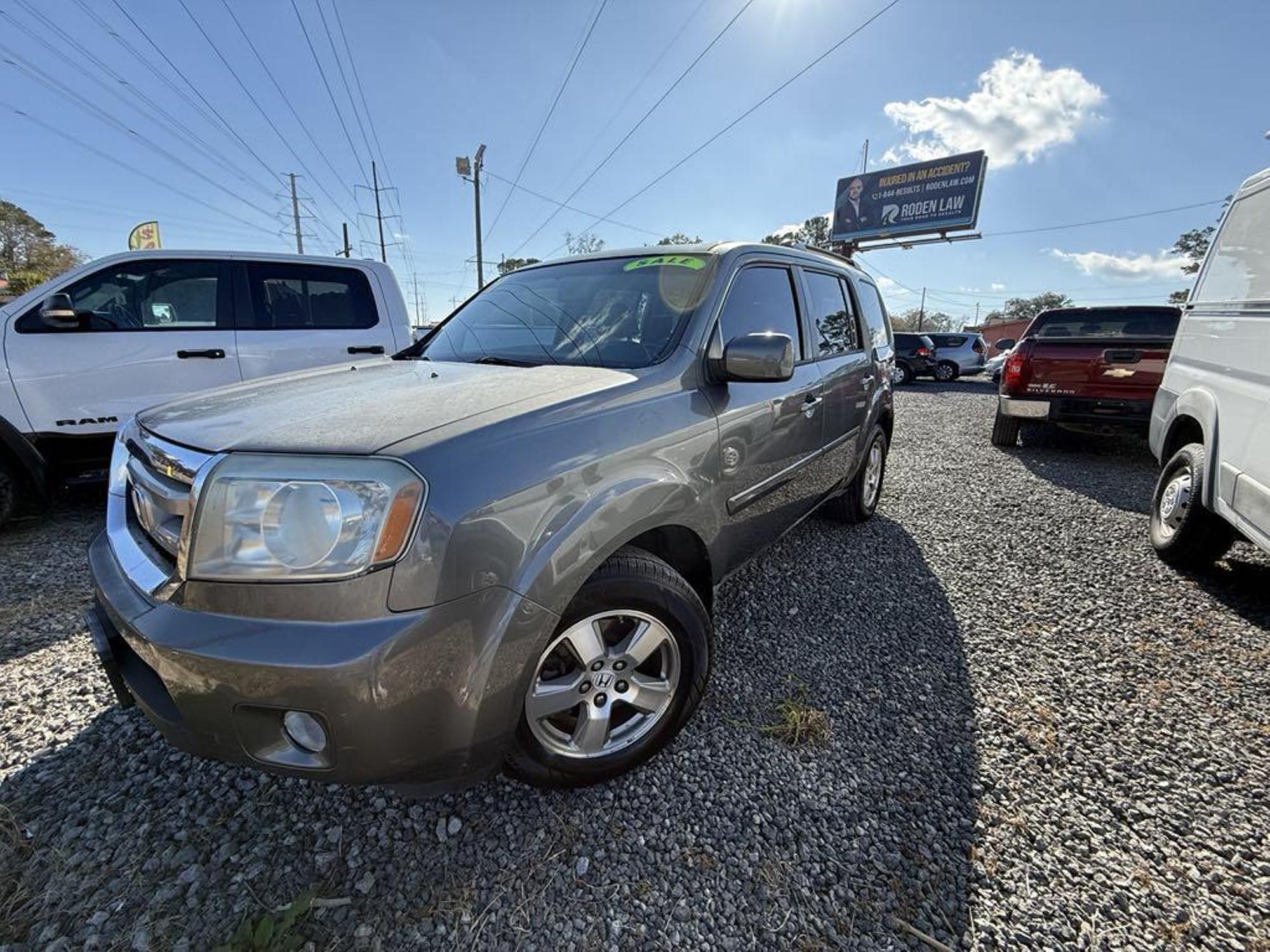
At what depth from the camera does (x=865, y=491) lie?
420cm

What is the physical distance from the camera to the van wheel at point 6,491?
3.72m

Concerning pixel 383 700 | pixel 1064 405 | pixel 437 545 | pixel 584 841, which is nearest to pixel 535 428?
pixel 437 545

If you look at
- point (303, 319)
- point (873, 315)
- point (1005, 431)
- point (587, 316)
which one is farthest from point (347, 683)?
point (1005, 431)

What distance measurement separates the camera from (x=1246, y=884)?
1.56 meters

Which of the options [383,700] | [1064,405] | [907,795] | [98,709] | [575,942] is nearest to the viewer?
[383,700]

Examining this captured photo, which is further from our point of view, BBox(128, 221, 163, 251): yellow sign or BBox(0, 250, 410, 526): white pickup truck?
BBox(128, 221, 163, 251): yellow sign

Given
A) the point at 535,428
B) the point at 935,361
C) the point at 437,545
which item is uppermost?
the point at 535,428

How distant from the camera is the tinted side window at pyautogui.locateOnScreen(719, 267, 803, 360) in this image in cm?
236

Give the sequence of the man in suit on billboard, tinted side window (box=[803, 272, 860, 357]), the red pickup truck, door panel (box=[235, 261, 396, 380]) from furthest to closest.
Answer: the man in suit on billboard → the red pickup truck → door panel (box=[235, 261, 396, 380]) → tinted side window (box=[803, 272, 860, 357])

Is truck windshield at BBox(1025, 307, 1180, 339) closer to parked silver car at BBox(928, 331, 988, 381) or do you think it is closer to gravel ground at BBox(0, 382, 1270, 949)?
gravel ground at BBox(0, 382, 1270, 949)

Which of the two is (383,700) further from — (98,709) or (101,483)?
(101,483)

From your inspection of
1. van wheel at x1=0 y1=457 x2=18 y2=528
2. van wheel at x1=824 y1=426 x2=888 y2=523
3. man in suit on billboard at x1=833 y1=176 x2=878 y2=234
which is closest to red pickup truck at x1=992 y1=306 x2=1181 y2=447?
van wheel at x1=824 y1=426 x2=888 y2=523

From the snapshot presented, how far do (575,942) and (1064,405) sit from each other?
6.87 meters

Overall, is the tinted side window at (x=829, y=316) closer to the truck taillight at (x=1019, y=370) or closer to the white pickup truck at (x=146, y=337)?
the white pickup truck at (x=146, y=337)
